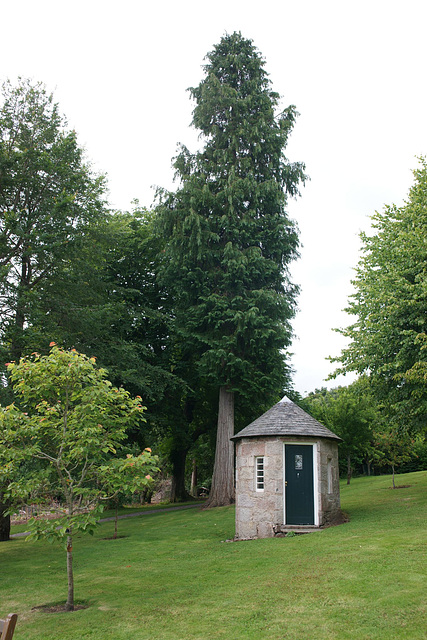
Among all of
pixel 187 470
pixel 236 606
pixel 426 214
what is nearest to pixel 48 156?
pixel 426 214

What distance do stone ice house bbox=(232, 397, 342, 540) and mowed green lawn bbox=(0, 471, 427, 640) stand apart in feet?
3.43

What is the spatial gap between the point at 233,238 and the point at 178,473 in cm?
1779

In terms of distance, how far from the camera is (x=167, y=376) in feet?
85.6

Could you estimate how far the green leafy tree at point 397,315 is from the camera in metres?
17.5

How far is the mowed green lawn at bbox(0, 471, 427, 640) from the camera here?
7.93 meters

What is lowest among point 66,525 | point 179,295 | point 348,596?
point 348,596

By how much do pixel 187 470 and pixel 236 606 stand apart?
3838 cm

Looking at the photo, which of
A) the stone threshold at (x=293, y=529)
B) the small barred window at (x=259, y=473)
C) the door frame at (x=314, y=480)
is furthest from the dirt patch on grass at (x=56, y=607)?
the door frame at (x=314, y=480)

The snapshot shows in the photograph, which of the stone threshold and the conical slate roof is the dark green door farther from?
the conical slate roof

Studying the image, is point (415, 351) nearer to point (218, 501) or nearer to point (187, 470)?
point (218, 501)

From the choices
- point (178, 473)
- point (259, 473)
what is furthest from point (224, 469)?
point (178, 473)

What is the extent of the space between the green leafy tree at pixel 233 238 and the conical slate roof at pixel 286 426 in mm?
6342

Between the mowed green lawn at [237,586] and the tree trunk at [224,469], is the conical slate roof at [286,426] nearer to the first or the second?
the mowed green lawn at [237,586]

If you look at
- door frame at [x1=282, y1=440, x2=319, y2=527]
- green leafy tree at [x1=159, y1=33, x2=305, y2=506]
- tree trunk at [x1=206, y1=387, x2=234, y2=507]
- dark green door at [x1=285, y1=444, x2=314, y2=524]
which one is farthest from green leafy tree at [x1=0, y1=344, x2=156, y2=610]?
tree trunk at [x1=206, y1=387, x2=234, y2=507]
